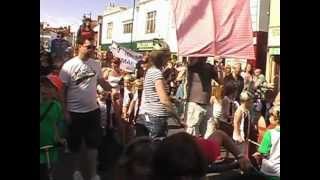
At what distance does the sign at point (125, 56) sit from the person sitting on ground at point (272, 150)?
2.90 feet

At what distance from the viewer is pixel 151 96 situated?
2.99m

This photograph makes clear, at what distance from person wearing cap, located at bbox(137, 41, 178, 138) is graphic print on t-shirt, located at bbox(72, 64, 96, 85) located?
319mm

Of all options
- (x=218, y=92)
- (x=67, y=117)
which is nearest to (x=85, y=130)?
(x=67, y=117)

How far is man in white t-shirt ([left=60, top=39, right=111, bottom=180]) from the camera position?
2.87 m

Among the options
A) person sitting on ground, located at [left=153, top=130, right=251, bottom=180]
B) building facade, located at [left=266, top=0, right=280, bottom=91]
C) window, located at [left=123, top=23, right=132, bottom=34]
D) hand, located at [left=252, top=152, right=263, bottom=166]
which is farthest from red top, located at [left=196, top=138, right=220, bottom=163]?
window, located at [left=123, top=23, right=132, bottom=34]

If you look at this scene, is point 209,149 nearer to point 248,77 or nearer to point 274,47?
point 248,77

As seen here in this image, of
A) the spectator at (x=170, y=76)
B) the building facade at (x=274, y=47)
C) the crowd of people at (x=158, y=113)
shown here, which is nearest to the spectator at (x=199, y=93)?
the crowd of people at (x=158, y=113)

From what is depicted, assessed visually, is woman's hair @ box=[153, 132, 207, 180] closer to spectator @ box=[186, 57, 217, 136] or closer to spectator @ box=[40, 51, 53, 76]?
spectator @ box=[186, 57, 217, 136]

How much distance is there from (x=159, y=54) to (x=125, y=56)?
8.0 inches
